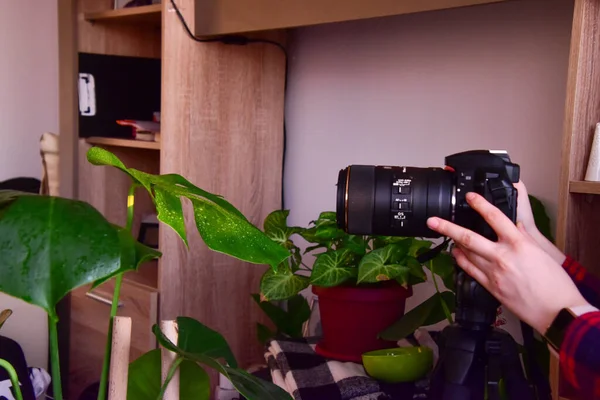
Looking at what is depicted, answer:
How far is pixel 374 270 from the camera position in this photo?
1052mm

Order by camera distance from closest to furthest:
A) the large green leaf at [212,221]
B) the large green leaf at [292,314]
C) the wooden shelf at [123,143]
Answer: the large green leaf at [212,221]
the large green leaf at [292,314]
the wooden shelf at [123,143]

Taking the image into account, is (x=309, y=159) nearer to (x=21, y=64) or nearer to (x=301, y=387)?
(x=301, y=387)

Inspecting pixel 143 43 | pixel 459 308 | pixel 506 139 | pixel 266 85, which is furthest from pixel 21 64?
pixel 459 308

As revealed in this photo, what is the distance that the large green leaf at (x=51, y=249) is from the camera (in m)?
0.41

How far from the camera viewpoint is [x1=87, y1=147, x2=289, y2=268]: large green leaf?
532 millimetres

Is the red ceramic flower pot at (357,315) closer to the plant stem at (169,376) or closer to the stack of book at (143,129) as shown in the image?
the plant stem at (169,376)

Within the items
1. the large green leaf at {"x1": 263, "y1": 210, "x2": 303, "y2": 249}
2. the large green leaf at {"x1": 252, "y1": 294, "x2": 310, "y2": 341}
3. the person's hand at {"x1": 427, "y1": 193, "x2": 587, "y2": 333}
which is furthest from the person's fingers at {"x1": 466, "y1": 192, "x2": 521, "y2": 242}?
the large green leaf at {"x1": 252, "y1": 294, "x2": 310, "y2": 341}

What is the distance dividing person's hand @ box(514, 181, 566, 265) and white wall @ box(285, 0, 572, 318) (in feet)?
1.17

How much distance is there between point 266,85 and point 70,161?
622mm

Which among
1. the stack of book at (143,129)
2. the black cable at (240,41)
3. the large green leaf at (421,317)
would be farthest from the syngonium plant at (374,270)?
the stack of book at (143,129)

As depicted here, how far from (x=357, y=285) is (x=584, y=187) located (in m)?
0.40

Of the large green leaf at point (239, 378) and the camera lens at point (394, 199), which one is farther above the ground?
the camera lens at point (394, 199)

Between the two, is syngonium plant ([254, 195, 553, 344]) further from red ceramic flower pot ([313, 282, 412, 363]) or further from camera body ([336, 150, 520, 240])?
camera body ([336, 150, 520, 240])

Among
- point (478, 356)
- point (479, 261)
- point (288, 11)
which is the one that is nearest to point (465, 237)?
point (479, 261)
